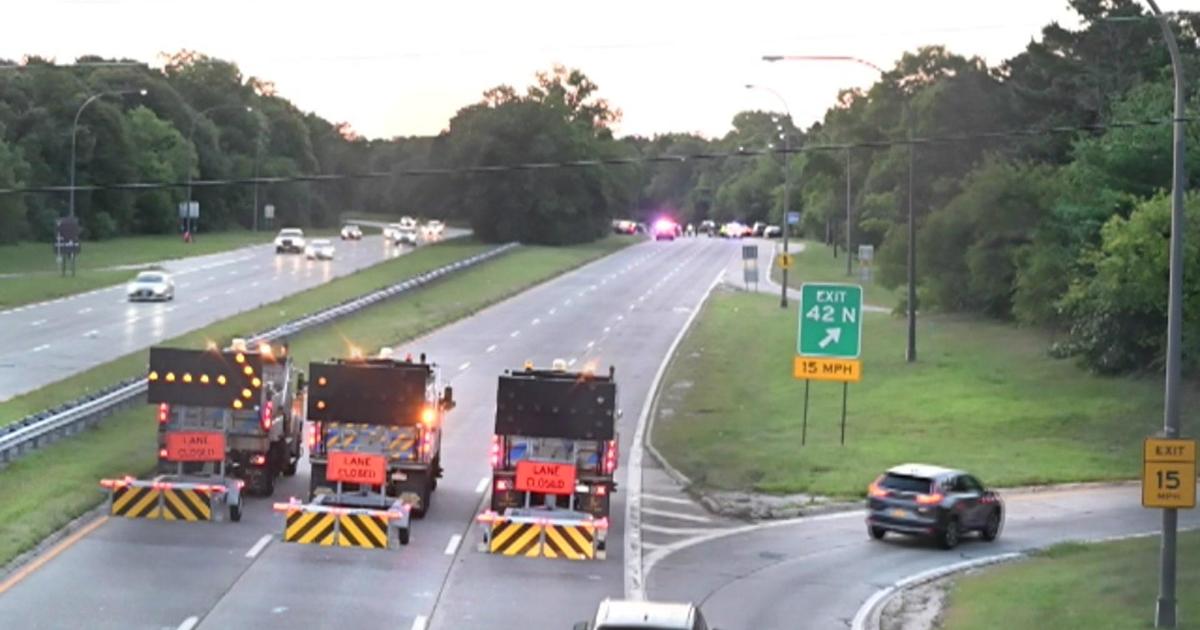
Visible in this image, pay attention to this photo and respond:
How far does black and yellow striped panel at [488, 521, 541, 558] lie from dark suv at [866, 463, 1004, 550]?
6.80m

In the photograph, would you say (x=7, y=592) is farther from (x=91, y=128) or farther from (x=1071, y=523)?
(x=91, y=128)

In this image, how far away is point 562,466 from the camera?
26.9m

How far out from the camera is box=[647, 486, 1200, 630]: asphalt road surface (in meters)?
23.8

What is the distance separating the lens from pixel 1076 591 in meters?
24.0

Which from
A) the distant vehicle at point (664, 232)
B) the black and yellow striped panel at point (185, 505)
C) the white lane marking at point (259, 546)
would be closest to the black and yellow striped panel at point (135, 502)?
the black and yellow striped panel at point (185, 505)

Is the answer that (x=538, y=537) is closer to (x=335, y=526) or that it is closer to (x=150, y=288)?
(x=335, y=526)

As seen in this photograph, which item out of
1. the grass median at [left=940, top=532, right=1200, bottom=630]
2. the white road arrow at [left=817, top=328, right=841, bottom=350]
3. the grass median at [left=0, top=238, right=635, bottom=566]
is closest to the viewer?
the grass median at [left=940, top=532, right=1200, bottom=630]

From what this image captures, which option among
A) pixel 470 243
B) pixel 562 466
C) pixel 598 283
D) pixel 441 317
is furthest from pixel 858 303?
pixel 470 243

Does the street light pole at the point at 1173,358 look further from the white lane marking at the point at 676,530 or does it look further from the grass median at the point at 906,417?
the grass median at the point at 906,417

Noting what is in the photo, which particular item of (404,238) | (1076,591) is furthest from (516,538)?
(404,238)

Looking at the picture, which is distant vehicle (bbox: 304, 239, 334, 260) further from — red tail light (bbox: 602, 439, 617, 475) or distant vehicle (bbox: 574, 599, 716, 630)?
distant vehicle (bbox: 574, 599, 716, 630)

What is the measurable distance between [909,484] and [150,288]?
50.3 m

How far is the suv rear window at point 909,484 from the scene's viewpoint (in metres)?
29.8

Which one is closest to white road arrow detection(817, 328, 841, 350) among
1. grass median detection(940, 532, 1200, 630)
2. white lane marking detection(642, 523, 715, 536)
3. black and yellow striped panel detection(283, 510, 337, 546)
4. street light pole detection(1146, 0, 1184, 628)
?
white lane marking detection(642, 523, 715, 536)
